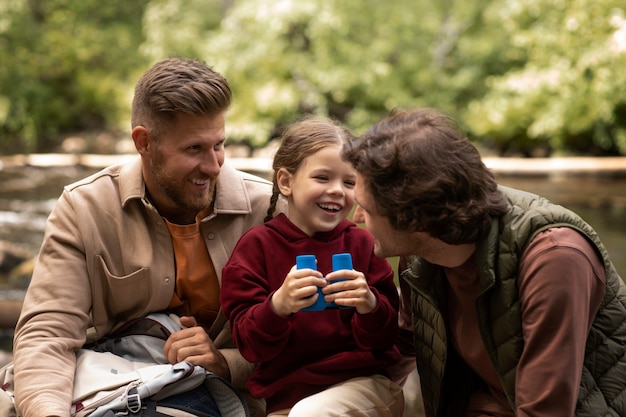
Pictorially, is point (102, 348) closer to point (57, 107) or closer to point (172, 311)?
point (172, 311)

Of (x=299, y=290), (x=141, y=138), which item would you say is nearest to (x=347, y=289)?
(x=299, y=290)

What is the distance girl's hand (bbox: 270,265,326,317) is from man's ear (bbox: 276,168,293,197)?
0.34 metres

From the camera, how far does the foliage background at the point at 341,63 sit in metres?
11.0

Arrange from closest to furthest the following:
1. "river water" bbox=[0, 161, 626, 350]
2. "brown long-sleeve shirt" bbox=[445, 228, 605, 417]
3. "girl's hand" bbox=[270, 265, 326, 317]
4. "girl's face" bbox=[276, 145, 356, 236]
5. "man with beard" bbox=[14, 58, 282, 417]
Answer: "brown long-sleeve shirt" bbox=[445, 228, 605, 417] → "girl's hand" bbox=[270, 265, 326, 317] → "girl's face" bbox=[276, 145, 356, 236] → "man with beard" bbox=[14, 58, 282, 417] → "river water" bbox=[0, 161, 626, 350]

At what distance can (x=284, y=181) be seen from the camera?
2.13 m

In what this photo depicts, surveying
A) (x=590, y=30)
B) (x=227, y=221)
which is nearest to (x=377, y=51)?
(x=590, y=30)

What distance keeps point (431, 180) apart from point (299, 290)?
38cm

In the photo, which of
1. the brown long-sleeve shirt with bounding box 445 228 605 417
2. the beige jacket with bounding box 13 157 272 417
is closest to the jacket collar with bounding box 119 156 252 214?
the beige jacket with bounding box 13 157 272 417

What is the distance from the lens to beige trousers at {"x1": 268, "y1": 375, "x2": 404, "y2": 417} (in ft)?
6.10

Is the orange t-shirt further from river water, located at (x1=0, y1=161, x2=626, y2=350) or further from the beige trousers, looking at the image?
river water, located at (x1=0, y1=161, x2=626, y2=350)

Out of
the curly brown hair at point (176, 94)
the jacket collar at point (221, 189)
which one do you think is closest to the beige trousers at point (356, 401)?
the jacket collar at point (221, 189)

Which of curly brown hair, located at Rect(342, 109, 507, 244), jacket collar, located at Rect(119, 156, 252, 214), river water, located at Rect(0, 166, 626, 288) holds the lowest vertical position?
river water, located at Rect(0, 166, 626, 288)

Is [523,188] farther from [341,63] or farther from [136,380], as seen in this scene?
[136,380]

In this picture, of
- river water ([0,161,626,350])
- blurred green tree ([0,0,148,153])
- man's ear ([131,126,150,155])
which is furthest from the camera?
blurred green tree ([0,0,148,153])
